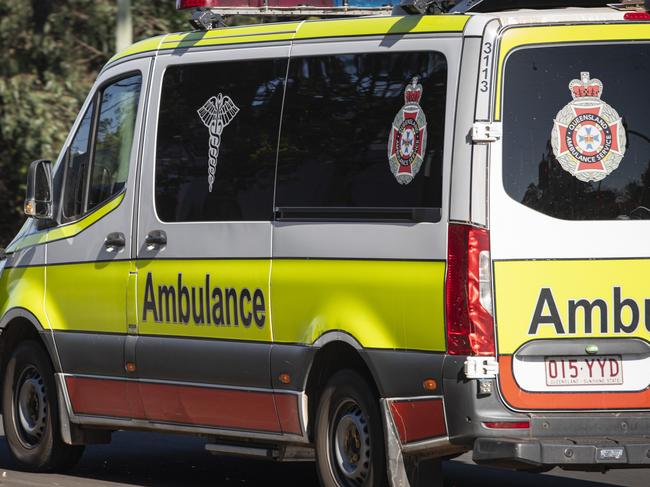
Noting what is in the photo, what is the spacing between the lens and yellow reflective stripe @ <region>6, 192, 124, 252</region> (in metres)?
9.70

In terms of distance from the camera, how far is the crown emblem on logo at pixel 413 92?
7.82 meters

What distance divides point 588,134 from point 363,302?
53.1 inches

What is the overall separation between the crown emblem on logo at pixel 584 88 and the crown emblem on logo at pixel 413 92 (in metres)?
0.74

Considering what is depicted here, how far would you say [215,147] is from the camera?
9031mm

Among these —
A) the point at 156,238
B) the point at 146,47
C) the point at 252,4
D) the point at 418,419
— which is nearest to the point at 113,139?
the point at 146,47

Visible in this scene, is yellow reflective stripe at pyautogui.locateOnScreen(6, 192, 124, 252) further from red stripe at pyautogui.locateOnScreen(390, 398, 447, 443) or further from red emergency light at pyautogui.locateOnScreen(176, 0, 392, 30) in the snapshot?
red stripe at pyautogui.locateOnScreen(390, 398, 447, 443)

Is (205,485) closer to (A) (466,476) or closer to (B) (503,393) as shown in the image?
(A) (466,476)

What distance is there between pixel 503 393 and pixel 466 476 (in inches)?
116

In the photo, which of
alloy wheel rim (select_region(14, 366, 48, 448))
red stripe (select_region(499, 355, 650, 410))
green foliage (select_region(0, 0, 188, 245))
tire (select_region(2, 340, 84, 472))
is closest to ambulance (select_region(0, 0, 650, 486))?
red stripe (select_region(499, 355, 650, 410))

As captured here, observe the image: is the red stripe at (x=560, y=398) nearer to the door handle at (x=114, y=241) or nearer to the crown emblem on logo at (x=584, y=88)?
the crown emblem on logo at (x=584, y=88)

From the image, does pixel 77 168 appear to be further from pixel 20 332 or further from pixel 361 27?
pixel 361 27

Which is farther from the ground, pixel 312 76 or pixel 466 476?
pixel 312 76

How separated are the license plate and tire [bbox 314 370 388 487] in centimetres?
96

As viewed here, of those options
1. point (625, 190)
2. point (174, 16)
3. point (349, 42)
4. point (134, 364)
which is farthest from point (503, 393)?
point (174, 16)
